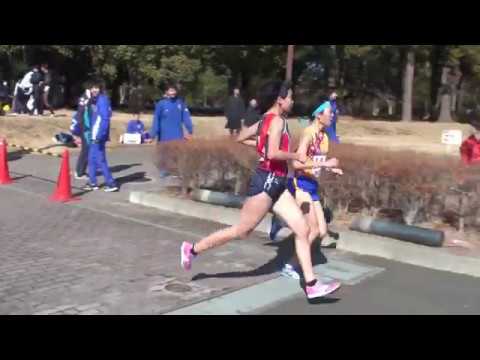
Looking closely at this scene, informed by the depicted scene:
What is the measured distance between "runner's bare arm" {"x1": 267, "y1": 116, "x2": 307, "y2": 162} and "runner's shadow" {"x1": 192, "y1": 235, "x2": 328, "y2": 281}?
4.63 feet

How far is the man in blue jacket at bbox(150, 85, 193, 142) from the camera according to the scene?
10.9m

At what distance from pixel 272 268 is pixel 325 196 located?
2005 millimetres

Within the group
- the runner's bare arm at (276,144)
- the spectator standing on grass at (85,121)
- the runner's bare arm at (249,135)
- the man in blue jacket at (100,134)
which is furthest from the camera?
the spectator standing on grass at (85,121)

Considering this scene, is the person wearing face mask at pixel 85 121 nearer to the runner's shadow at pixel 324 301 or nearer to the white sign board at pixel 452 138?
the runner's shadow at pixel 324 301

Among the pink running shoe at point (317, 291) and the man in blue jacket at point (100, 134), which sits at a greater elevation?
the man in blue jacket at point (100, 134)

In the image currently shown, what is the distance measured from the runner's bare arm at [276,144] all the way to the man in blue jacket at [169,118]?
5.94 metres

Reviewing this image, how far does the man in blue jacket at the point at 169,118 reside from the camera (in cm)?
1095

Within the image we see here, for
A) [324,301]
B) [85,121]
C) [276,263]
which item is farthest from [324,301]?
[85,121]

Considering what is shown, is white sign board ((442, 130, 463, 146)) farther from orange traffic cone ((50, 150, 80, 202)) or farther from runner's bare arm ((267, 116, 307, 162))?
runner's bare arm ((267, 116, 307, 162))

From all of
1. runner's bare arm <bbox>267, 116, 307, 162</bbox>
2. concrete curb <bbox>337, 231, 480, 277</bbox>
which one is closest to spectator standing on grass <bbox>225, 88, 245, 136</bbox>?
concrete curb <bbox>337, 231, 480, 277</bbox>

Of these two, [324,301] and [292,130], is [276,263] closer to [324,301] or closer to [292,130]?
[324,301]

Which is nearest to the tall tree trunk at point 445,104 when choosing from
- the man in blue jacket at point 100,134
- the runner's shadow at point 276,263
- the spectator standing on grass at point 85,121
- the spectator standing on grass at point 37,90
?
the spectator standing on grass at point 37,90

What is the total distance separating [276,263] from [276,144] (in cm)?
176
